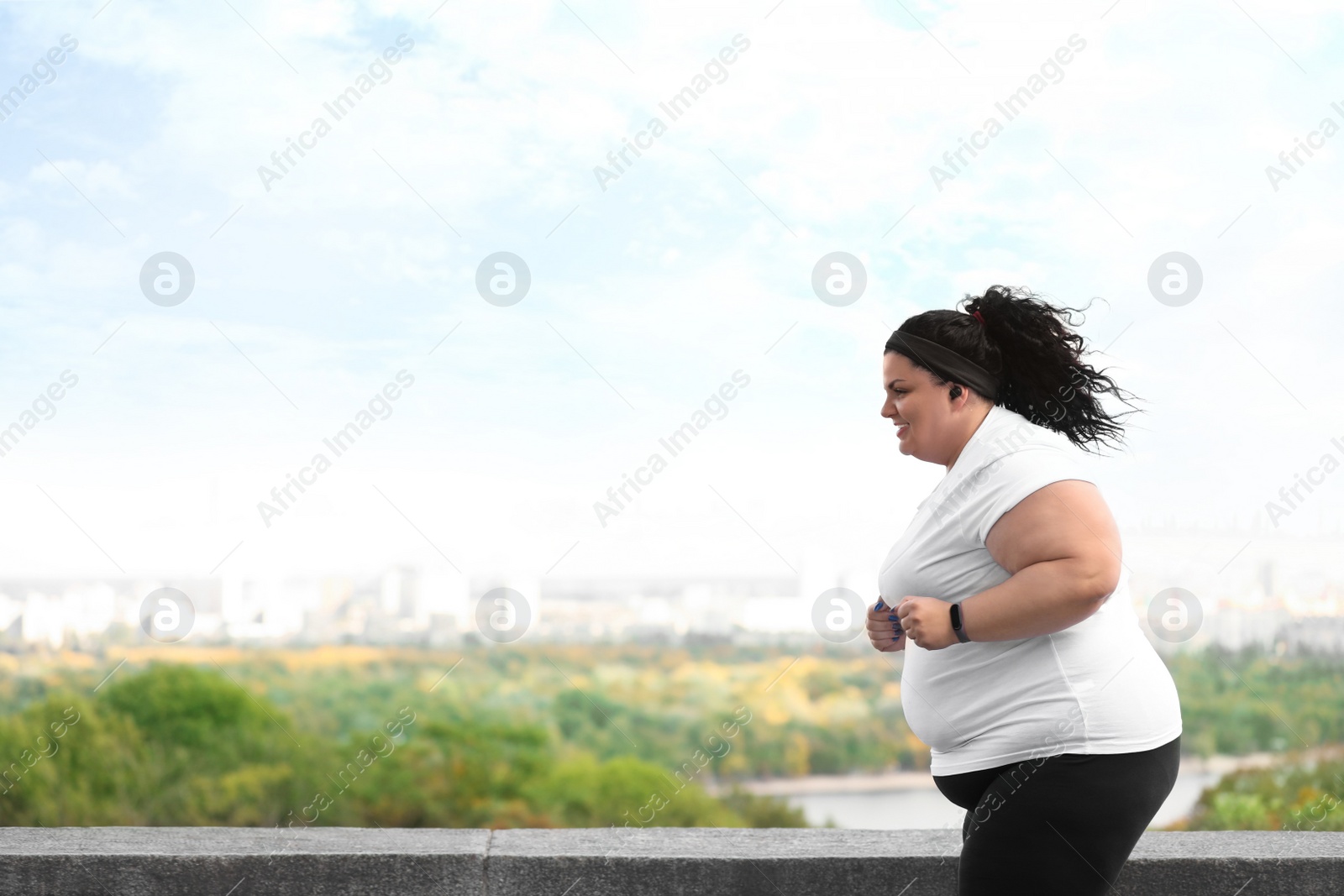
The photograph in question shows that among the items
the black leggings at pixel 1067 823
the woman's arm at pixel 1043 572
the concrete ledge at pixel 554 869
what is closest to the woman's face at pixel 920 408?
the woman's arm at pixel 1043 572

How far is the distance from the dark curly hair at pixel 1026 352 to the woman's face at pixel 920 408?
0.02 meters

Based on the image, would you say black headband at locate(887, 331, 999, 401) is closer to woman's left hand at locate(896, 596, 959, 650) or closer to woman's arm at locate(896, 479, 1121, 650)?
woman's arm at locate(896, 479, 1121, 650)

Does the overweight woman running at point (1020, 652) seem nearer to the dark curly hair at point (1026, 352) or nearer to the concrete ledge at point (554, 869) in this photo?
the dark curly hair at point (1026, 352)

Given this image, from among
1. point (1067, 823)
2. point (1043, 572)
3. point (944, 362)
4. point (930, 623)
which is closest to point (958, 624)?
point (930, 623)

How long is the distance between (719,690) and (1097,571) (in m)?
7.40

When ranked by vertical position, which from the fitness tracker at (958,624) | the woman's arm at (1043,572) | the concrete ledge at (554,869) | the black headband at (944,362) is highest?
the black headband at (944,362)

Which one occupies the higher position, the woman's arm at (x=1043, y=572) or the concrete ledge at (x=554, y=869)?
the woman's arm at (x=1043, y=572)

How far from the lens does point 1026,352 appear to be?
6.70 feet

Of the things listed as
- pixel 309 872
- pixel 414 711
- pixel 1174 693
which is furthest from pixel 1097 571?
pixel 414 711

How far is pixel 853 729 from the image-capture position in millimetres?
8828

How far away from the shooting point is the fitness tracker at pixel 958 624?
5.65 ft

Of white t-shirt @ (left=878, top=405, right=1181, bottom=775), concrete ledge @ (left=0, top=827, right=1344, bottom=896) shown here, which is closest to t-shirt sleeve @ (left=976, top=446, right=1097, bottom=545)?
white t-shirt @ (left=878, top=405, right=1181, bottom=775)

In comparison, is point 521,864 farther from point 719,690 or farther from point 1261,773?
point 1261,773

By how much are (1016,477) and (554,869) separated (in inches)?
65.6
